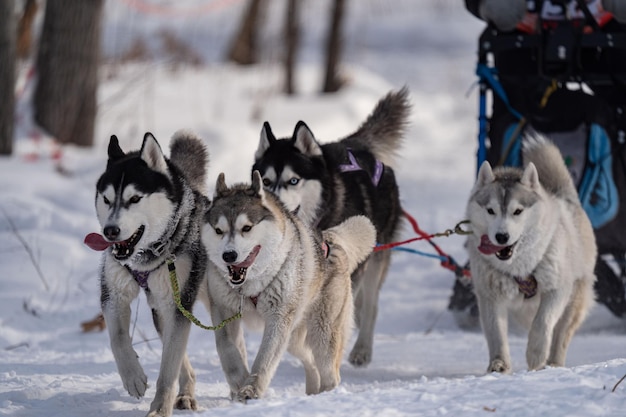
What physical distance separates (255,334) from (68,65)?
13.7ft

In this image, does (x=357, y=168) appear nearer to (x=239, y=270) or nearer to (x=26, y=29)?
(x=239, y=270)

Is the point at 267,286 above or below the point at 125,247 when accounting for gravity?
below

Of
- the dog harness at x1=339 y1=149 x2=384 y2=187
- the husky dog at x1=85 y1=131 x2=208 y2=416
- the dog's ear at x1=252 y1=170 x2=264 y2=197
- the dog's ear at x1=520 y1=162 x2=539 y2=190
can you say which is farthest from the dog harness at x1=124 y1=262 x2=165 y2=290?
the dog's ear at x1=520 y1=162 x2=539 y2=190

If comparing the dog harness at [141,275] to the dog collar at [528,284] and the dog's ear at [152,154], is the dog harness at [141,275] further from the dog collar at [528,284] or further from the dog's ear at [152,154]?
the dog collar at [528,284]

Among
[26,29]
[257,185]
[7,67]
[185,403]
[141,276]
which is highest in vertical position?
[26,29]

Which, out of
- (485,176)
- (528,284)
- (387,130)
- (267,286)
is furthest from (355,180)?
(267,286)

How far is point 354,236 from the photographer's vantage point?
450 centimetres

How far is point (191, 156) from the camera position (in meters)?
4.37

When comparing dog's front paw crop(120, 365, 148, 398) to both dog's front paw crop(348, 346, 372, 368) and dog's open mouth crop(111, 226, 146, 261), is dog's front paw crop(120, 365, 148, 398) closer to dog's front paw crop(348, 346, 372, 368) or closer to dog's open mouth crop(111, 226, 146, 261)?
dog's open mouth crop(111, 226, 146, 261)

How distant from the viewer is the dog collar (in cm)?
460

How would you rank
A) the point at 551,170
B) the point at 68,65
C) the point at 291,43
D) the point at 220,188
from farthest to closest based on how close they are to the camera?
the point at 291,43 → the point at 68,65 → the point at 551,170 → the point at 220,188

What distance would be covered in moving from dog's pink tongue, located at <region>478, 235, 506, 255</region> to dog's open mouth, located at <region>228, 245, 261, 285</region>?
129cm

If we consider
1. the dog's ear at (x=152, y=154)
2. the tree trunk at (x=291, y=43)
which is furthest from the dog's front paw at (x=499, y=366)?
the tree trunk at (x=291, y=43)

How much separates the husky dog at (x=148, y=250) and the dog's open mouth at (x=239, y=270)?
24cm
